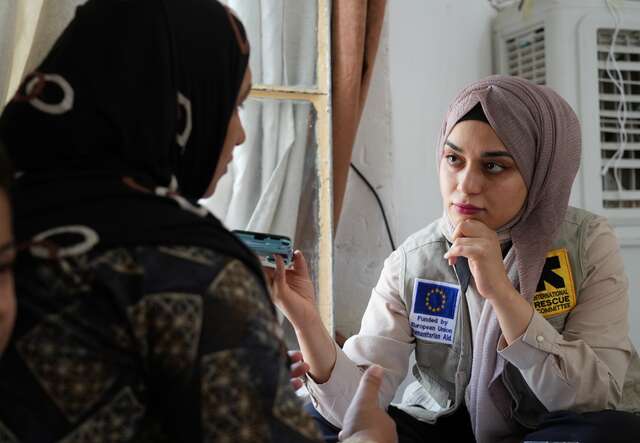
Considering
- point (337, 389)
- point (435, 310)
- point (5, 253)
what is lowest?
point (337, 389)

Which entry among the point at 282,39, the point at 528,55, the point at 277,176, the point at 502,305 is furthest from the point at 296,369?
the point at 528,55

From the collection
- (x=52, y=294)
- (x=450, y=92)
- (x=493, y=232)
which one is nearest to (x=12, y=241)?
(x=52, y=294)

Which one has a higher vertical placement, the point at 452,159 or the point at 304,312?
the point at 452,159

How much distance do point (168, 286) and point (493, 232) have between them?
803mm

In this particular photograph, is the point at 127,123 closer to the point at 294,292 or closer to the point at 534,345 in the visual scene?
the point at 294,292

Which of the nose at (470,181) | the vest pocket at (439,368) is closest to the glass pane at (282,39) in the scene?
the nose at (470,181)

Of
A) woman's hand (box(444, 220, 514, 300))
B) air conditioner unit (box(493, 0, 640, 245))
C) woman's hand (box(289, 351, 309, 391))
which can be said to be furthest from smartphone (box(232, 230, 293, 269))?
air conditioner unit (box(493, 0, 640, 245))

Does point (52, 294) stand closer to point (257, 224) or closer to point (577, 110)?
point (257, 224)

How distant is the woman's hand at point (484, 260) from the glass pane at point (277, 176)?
22.9 inches

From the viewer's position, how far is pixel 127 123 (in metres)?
0.70

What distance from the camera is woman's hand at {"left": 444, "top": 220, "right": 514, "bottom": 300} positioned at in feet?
4.08

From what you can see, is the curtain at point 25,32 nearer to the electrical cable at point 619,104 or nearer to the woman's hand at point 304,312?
the woman's hand at point 304,312

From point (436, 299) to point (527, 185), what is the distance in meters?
0.28

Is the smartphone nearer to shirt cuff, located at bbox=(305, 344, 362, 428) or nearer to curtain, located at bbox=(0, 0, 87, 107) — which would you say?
shirt cuff, located at bbox=(305, 344, 362, 428)
